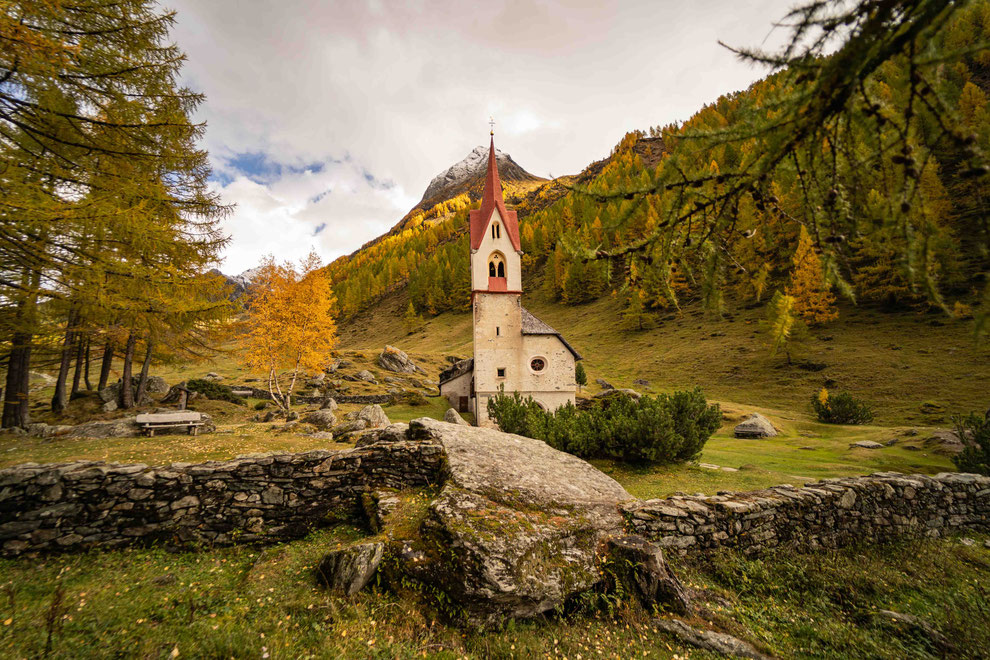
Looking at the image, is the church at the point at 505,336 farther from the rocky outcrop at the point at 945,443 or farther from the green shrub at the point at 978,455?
the green shrub at the point at 978,455

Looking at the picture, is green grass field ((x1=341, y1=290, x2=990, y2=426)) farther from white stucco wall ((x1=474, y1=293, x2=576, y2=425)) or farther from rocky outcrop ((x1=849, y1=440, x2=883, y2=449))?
rocky outcrop ((x1=849, y1=440, x2=883, y2=449))

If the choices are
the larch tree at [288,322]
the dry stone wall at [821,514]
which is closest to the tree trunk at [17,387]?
the larch tree at [288,322]

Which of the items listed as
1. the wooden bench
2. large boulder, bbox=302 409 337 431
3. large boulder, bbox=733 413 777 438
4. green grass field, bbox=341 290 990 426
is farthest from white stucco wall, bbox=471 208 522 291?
the wooden bench

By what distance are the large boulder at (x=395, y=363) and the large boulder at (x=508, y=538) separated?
35.6m

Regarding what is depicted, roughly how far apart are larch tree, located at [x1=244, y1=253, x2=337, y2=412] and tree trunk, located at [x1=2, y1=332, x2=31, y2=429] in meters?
7.67

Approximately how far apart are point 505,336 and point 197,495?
1909 cm

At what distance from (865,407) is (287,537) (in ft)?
106

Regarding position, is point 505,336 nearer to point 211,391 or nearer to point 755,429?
point 755,429

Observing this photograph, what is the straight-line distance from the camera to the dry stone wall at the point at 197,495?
6.38 metres

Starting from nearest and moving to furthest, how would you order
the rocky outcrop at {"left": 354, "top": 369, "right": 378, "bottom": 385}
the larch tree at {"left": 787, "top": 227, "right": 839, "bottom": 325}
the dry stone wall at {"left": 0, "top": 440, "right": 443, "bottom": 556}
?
the dry stone wall at {"left": 0, "top": 440, "right": 443, "bottom": 556} < the rocky outcrop at {"left": 354, "top": 369, "right": 378, "bottom": 385} < the larch tree at {"left": 787, "top": 227, "right": 839, "bottom": 325}

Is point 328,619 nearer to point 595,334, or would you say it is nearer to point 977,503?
point 977,503

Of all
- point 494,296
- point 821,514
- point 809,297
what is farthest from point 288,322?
point 809,297

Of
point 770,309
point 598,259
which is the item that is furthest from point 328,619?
point 770,309

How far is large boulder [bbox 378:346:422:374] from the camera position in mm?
42812
